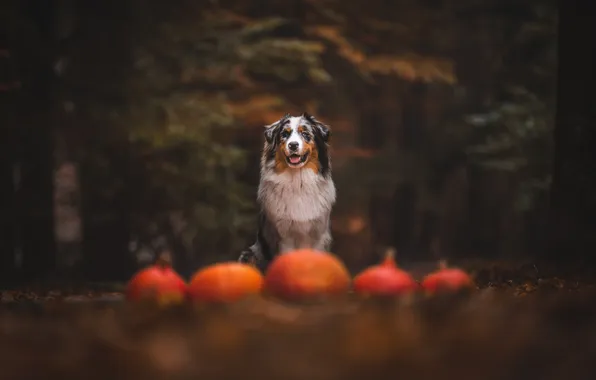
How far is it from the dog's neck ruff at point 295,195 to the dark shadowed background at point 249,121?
102 inches

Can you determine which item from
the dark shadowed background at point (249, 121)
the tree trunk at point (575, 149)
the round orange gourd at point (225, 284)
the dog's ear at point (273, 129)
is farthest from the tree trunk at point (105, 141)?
the round orange gourd at point (225, 284)

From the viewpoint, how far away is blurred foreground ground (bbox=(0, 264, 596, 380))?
31.0 inches

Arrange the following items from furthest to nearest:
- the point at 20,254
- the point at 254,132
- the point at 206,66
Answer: the point at 254,132 < the point at 206,66 < the point at 20,254

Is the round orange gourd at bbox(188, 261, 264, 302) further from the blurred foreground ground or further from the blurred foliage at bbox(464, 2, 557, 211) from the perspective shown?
the blurred foliage at bbox(464, 2, 557, 211)

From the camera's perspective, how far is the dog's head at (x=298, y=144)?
3172 millimetres

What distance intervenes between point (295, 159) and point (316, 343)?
94.4 inches

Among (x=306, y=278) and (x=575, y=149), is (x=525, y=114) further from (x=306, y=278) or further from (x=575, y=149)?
(x=306, y=278)

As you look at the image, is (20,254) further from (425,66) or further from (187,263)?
(425,66)

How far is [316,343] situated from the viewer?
0.83 metres

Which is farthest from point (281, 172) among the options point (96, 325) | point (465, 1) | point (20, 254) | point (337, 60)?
point (465, 1)

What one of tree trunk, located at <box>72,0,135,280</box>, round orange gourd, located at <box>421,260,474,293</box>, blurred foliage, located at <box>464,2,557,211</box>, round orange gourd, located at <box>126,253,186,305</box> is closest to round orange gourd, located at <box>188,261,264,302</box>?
round orange gourd, located at <box>126,253,186,305</box>

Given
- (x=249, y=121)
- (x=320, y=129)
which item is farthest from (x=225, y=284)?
(x=249, y=121)

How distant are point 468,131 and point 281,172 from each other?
4.78 metres

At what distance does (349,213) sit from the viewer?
24.7 feet
